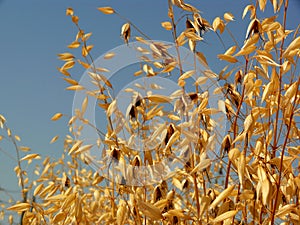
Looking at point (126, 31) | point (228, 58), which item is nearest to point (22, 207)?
point (126, 31)

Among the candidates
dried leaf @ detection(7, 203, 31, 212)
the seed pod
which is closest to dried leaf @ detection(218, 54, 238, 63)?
the seed pod

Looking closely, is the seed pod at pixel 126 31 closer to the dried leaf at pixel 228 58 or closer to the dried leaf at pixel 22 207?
the dried leaf at pixel 228 58

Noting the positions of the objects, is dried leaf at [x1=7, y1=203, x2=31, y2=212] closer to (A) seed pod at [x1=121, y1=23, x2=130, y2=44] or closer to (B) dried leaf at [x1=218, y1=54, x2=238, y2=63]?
(A) seed pod at [x1=121, y1=23, x2=130, y2=44]

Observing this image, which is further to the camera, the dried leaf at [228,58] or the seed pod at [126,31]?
the seed pod at [126,31]

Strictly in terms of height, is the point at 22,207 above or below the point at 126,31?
below

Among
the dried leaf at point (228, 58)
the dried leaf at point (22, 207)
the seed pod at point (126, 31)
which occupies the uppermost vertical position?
the seed pod at point (126, 31)

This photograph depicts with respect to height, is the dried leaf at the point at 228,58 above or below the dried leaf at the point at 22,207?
above

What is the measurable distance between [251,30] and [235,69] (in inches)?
5.1

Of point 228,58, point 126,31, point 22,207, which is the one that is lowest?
point 22,207

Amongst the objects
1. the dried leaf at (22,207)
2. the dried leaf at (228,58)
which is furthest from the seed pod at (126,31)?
the dried leaf at (22,207)

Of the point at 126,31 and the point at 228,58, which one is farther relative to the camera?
the point at 126,31

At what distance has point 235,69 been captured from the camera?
1298 mm

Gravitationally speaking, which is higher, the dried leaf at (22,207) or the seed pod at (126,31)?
the seed pod at (126,31)

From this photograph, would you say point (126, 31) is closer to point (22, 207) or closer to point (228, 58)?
point (228, 58)
